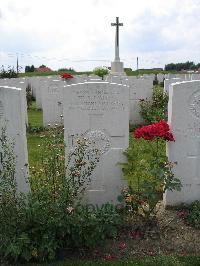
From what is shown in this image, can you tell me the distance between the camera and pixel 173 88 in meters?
5.00

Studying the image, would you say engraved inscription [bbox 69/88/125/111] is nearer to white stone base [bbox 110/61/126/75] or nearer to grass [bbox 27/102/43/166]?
grass [bbox 27/102/43/166]

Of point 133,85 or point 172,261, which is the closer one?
point 172,261

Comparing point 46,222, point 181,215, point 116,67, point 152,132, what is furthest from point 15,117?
point 116,67

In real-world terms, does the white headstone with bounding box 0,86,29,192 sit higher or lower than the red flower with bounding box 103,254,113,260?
higher

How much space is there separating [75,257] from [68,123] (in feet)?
5.27

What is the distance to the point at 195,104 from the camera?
16.6ft

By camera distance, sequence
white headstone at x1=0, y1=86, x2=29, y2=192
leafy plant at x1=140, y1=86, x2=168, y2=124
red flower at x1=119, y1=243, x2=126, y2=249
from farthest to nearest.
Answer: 1. leafy plant at x1=140, y1=86, x2=168, y2=124
2. white headstone at x1=0, y1=86, x2=29, y2=192
3. red flower at x1=119, y1=243, x2=126, y2=249

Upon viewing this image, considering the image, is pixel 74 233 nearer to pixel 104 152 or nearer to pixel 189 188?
pixel 104 152

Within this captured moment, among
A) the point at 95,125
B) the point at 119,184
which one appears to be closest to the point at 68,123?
the point at 95,125

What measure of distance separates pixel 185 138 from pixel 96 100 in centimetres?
121

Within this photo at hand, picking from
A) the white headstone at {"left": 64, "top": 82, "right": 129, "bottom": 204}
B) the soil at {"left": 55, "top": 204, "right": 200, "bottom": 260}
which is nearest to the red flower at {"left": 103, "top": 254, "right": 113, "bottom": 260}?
the soil at {"left": 55, "top": 204, "right": 200, "bottom": 260}

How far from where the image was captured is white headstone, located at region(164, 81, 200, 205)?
16.5ft

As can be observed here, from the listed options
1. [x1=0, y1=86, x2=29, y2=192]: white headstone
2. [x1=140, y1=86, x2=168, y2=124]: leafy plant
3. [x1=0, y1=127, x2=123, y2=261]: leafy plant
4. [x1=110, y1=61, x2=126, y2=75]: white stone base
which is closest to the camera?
[x1=0, y1=127, x2=123, y2=261]: leafy plant

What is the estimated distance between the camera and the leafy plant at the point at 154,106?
35.9 ft
